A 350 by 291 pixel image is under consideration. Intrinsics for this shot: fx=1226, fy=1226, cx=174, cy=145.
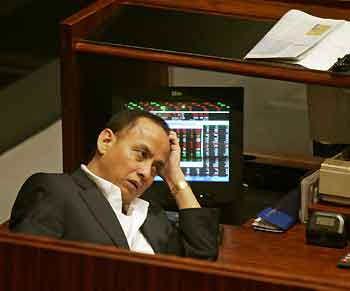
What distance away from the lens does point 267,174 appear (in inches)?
151

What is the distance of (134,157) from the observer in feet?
10.3

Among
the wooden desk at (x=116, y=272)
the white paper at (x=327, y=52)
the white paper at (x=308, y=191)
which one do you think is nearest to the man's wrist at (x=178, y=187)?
the white paper at (x=308, y=191)

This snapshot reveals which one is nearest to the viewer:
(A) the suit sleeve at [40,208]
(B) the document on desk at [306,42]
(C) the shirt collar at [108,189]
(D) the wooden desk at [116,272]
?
(D) the wooden desk at [116,272]

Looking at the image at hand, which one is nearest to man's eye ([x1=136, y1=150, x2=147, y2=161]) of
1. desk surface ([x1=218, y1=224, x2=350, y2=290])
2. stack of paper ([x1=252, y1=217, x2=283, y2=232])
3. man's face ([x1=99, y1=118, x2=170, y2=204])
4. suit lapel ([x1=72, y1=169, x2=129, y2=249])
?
man's face ([x1=99, y1=118, x2=170, y2=204])

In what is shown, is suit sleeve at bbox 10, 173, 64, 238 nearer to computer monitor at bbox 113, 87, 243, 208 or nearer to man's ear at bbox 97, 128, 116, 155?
man's ear at bbox 97, 128, 116, 155

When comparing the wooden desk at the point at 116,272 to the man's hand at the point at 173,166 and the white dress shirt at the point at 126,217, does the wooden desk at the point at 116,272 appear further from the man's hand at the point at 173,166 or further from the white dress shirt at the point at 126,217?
the man's hand at the point at 173,166

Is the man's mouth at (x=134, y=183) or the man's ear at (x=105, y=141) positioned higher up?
the man's ear at (x=105, y=141)

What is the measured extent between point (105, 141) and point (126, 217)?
20 centimetres

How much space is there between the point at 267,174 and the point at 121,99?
0.53 m

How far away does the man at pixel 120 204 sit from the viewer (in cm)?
303

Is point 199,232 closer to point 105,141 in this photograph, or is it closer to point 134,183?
point 134,183

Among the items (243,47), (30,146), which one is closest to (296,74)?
(243,47)

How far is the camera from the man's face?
10.3ft

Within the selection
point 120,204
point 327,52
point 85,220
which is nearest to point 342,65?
point 327,52
